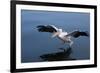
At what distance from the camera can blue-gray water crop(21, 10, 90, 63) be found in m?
1.65

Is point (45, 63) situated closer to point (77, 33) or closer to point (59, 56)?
point (59, 56)

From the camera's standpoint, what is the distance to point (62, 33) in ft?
5.75

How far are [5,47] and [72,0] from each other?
0.71 meters

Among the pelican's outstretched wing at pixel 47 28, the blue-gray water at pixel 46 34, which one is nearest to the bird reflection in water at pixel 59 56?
the blue-gray water at pixel 46 34

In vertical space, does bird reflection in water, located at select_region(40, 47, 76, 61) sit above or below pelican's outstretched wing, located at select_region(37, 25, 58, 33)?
below

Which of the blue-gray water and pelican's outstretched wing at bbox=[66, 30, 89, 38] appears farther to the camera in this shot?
pelican's outstretched wing at bbox=[66, 30, 89, 38]

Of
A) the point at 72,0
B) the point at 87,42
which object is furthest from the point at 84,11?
the point at 87,42

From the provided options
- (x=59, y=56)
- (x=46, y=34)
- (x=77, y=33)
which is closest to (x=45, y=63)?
(x=59, y=56)

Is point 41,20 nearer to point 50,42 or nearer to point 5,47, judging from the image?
point 50,42

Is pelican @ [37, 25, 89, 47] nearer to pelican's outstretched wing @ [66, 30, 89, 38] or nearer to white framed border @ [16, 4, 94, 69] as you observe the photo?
pelican's outstretched wing @ [66, 30, 89, 38]

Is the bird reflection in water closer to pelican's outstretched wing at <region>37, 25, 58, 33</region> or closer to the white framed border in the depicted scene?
the white framed border

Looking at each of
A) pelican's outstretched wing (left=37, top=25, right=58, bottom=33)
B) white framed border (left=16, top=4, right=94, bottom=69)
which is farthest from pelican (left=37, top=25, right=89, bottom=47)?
white framed border (left=16, top=4, right=94, bottom=69)

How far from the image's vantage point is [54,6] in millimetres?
1711

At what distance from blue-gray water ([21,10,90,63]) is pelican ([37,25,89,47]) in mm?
27
